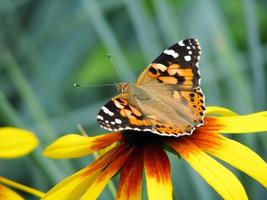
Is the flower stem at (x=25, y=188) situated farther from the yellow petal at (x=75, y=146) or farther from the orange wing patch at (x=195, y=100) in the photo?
the orange wing patch at (x=195, y=100)

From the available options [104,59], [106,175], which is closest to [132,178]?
[106,175]

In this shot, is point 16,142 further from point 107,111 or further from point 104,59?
point 104,59

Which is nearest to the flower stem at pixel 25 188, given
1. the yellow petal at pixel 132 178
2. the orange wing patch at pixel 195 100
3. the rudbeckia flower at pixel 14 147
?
the rudbeckia flower at pixel 14 147

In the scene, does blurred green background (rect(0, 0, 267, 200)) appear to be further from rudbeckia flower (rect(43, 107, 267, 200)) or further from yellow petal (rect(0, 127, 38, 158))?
yellow petal (rect(0, 127, 38, 158))

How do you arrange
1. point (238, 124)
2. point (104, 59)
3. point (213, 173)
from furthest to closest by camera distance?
point (104, 59)
point (238, 124)
point (213, 173)

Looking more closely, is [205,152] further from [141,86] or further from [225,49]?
[225,49]
